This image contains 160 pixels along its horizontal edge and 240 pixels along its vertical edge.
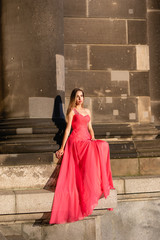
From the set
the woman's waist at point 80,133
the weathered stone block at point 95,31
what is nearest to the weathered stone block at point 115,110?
the weathered stone block at point 95,31

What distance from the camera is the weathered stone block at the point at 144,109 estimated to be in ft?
24.7

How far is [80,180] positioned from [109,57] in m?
3.20

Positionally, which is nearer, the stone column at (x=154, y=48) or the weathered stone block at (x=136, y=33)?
the weathered stone block at (x=136, y=33)

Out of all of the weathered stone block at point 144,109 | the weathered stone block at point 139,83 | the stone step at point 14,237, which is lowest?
the stone step at point 14,237

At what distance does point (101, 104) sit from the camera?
7.42 meters

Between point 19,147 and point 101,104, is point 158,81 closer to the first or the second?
point 101,104

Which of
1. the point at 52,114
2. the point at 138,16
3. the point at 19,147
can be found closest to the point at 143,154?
the point at 52,114

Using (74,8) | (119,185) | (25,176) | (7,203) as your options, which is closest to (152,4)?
(74,8)

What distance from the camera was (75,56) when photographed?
746cm

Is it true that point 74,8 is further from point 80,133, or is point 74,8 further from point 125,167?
point 125,167

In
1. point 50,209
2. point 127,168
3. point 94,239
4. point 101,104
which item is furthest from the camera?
point 101,104

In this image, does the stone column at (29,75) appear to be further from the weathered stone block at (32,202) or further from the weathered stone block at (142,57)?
the weathered stone block at (142,57)

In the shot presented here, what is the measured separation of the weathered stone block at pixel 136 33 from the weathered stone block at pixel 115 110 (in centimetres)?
124

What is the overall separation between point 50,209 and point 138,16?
4.60 m
